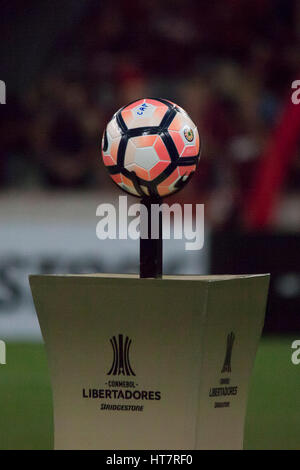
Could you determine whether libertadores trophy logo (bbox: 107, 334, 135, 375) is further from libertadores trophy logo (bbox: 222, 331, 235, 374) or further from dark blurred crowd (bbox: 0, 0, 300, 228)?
dark blurred crowd (bbox: 0, 0, 300, 228)

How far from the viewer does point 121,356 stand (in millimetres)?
4098

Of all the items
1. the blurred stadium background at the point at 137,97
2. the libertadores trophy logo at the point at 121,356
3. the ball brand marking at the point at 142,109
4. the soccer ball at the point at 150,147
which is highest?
the blurred stadium background at the point at 137,97

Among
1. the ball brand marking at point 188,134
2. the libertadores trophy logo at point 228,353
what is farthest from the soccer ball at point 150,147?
the libertadores trophy logo at point 228,353

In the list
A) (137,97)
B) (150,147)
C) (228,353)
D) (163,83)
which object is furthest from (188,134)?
(163,83)

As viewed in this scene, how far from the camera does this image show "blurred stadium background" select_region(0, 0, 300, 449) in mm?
8477

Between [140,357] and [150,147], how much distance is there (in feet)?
2.94

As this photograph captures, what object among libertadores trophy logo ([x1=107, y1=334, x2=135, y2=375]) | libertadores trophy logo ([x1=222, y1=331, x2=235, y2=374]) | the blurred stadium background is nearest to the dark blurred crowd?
the blurred stadium background

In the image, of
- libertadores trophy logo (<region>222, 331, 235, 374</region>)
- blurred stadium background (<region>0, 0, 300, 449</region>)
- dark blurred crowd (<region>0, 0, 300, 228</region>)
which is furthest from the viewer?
dark blurred crowd (<region>0, 0, 300, 228</region>)

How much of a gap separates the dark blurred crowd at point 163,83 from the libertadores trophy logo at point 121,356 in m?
6.70

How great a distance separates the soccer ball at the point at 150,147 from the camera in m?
4.37

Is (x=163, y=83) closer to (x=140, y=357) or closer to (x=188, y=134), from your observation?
(x=188, y=134)

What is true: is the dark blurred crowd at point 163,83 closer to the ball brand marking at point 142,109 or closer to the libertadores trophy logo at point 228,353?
the ball brand marking at point 142,109

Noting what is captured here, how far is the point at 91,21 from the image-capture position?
12469 mm
